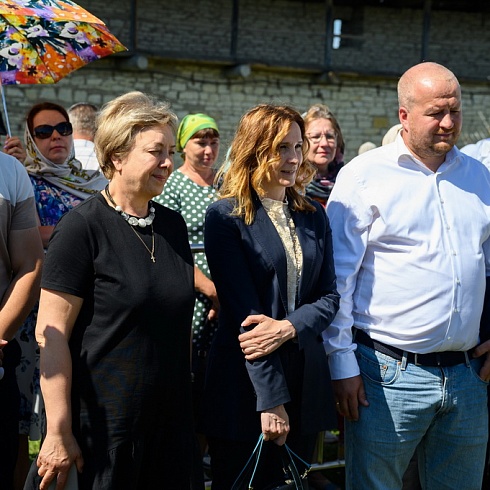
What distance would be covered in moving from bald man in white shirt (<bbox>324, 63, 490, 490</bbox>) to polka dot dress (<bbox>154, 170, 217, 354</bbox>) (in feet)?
4.09

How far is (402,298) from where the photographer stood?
10.1 feet

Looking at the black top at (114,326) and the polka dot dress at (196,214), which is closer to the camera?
the black top at (114,326)

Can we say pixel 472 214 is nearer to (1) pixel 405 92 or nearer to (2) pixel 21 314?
(1) pixel 405 92

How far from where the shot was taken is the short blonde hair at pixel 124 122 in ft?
9.06

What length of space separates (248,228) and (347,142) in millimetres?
18232

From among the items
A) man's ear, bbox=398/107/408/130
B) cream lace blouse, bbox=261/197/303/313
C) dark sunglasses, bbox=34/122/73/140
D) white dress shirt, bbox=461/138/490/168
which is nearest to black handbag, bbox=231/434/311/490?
cream lace blouse, bbox=261/197/303/313

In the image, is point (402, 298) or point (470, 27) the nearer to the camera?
point (402, 298)

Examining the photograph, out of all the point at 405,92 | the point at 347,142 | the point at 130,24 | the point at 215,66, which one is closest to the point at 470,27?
the point at 347,142

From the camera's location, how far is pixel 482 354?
318cm

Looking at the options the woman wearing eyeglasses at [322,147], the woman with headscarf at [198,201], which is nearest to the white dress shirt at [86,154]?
the woman with headscarf at [198,201]

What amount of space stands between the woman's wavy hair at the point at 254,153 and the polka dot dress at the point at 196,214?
122cm

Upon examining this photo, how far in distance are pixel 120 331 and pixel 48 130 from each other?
221 centimetres

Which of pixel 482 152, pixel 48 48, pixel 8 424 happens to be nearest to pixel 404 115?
pixel 482 152

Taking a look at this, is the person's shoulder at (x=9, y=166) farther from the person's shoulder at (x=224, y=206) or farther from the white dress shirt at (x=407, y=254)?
the white dress shirt at (x=407, y=254)
